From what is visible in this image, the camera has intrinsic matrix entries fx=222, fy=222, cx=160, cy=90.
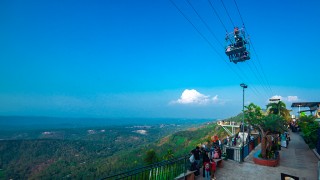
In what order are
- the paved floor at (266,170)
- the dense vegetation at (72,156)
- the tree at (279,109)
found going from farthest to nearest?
1. the dense vegetation at (72,156)
2. the tree at (279,109)
3. the paved floor at (266,170)

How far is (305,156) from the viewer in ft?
66.6

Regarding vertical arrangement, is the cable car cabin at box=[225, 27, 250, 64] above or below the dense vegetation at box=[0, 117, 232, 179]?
above

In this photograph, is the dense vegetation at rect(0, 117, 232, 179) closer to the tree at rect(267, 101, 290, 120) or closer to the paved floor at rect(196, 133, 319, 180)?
the tree at rect(267, 101, 290, 120)

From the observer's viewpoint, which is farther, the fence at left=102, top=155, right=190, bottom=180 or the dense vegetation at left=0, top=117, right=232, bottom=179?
the dense vegetation at left=0, top=117, right=232, bottom=179

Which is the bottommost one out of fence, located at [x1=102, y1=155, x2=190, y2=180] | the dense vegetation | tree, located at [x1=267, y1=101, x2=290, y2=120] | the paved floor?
the dense vegetation

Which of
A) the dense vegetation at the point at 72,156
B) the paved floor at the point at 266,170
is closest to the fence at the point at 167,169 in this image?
the paved floor at the point at 266,170

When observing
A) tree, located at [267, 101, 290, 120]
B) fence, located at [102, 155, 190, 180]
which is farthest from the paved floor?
tree, located at [267, 101, 290, 120]

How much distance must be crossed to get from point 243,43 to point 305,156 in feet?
39.6

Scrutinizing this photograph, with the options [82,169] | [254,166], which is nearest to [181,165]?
[254,166]

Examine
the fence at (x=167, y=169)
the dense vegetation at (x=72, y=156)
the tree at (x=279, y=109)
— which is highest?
the tree at (x=279, y=109)

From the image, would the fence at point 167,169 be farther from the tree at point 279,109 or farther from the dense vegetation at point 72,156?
the dense vegetation at point 72,156

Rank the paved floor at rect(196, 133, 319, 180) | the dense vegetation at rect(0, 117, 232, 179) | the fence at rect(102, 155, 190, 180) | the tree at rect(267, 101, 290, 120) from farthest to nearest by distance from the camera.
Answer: the dense vegetation at rect(0, 117, 232, 179) < the tree at rect(267, 101, 290, 120) < the paved floor at rect(196, 133, 319, 180) < the fence at rect(102, 155, 190, 180)

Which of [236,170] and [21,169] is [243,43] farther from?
[21,169]

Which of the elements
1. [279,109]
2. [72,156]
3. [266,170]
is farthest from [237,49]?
[72,156]
